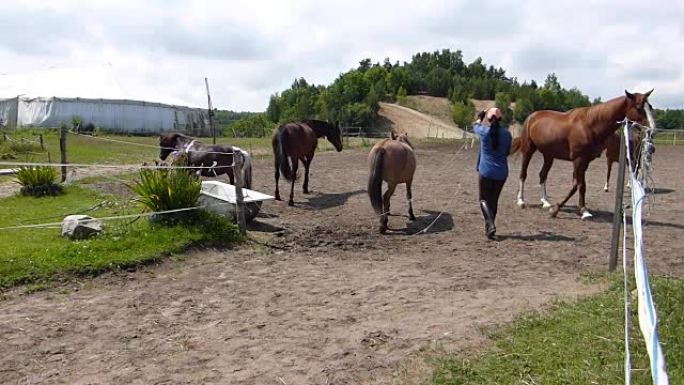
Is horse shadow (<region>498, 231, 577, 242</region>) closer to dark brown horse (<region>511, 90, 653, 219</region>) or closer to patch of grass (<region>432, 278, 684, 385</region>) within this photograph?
dark brown horse (<region>511, 90, 653, 219</region>)

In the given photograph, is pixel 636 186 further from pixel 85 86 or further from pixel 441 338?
pixel 85 86

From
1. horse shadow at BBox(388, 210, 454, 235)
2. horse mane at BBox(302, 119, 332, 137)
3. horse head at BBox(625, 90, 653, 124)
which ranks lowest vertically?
horse shadow at BBox(388, 210, 454, 235)

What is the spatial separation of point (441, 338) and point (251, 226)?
4828mm

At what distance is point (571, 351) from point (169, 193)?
→ 532 centimetres

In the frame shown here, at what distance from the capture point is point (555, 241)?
759 centimetres

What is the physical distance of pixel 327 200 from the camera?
11211mm

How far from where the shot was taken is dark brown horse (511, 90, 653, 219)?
871cm

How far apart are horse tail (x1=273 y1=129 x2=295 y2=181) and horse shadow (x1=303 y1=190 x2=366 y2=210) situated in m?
0.67

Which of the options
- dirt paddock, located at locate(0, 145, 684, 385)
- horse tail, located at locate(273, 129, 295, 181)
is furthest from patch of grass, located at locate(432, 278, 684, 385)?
horse tail, located at locate(273, 129, 295, 181)

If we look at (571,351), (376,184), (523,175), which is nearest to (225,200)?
(376,184)

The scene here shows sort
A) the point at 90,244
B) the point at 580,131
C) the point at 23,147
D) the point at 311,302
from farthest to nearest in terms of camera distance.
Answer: the point at 23,147 < the point at 580,131 < the point at 90,244 < the point at 311,302

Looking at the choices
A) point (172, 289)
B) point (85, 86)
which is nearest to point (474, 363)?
point (172, 289)

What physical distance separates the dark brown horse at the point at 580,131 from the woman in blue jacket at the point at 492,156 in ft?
6.81

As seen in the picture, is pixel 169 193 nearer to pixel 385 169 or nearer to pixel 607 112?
pixel 385 169
